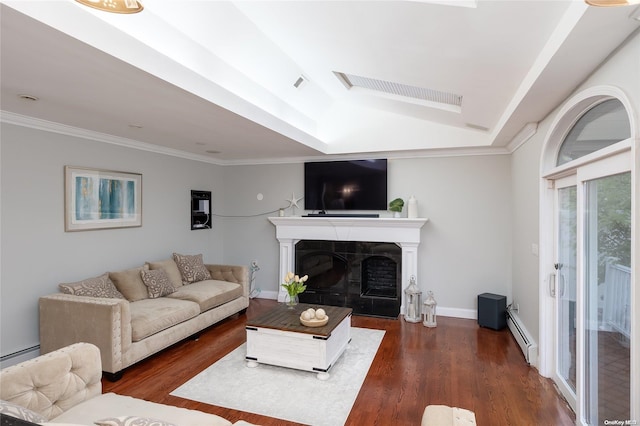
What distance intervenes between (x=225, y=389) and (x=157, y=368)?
0.93 meters

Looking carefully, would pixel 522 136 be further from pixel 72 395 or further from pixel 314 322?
pixel 72 395

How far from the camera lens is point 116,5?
1.40 m

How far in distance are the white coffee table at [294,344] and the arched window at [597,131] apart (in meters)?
2.59

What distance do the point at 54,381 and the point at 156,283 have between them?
2576 millimetres

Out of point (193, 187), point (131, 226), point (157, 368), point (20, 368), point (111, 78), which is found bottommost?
point (157, 368)

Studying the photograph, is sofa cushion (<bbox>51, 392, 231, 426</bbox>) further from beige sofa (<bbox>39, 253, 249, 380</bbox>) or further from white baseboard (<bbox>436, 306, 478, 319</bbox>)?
white baseboard (<bbox>436, 306, 478, 319</bbox>)

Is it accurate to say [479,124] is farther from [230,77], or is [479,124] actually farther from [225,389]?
[225,389]

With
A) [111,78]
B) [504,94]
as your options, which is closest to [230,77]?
[111,78]

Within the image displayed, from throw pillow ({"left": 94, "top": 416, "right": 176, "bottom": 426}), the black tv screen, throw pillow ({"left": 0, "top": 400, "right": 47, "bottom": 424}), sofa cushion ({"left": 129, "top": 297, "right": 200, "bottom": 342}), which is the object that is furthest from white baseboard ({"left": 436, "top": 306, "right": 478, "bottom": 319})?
throw pillow ({"left": 0, "top": 400, "right": 47, "bottom": 424})

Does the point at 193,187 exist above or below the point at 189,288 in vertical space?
above

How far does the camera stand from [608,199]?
232cm

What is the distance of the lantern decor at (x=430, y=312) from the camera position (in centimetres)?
495

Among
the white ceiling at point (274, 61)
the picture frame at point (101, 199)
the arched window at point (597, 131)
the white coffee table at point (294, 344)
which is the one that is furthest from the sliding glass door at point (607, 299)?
the picture frame at point (101, 199)

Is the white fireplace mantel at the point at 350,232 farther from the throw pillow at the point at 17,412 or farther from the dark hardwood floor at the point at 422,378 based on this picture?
the throw pillow at the point at 17,412
